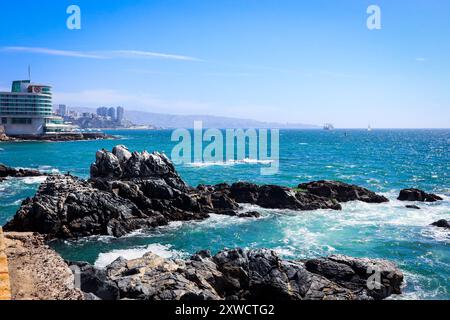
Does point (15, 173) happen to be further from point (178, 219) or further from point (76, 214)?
point (178, 219)

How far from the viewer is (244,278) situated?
2177cm

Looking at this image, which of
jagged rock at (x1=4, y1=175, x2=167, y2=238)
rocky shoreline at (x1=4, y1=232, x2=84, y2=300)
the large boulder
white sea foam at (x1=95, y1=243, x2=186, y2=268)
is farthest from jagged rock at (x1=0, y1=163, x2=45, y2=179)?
white sea foam at (x1=95, y1=243, x2=186, y2=268)

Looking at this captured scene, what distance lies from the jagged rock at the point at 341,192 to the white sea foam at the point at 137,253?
80.3 feet

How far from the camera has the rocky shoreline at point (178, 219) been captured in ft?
66.7

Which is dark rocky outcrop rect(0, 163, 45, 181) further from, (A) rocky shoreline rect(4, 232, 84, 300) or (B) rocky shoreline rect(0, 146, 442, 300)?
(A) rocky shoreline rect(4, 232, 84, 300)

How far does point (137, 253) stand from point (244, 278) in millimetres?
11306

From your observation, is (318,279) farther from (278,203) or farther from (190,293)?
(278,203)

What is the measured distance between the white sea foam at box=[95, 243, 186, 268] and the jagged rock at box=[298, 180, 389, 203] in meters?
24.5

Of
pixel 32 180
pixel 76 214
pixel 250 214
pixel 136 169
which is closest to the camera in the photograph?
pixel 76 214

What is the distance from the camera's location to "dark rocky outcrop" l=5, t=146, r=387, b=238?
1366 inches

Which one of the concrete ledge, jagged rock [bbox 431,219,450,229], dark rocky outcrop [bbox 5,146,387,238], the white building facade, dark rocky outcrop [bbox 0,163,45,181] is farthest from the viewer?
the white building facade

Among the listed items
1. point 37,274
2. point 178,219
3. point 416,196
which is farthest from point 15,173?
point 416,196
